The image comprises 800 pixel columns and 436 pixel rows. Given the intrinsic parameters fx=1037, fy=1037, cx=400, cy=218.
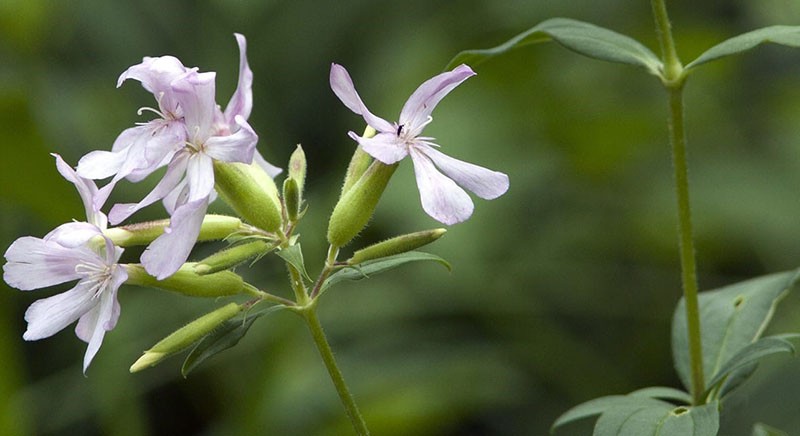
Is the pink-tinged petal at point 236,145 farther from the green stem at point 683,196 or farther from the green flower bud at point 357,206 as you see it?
the green stem at point 683,196

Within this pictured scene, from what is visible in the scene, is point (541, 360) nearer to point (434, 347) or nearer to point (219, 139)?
point (434, 347)

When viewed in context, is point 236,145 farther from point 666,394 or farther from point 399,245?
point 666,394

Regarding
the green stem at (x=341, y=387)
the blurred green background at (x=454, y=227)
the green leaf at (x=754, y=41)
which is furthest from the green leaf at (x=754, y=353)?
the blurred green background at (x=454, y=227)

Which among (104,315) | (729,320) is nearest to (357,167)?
(104,315)

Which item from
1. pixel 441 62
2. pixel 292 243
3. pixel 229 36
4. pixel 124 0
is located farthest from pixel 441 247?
pixel 292 243

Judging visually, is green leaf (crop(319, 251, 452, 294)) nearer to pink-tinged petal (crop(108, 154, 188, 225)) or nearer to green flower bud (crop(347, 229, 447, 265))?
green flower bud (crop(347, 229, 447, 265))

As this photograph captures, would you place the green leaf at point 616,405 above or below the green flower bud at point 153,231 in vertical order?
below
